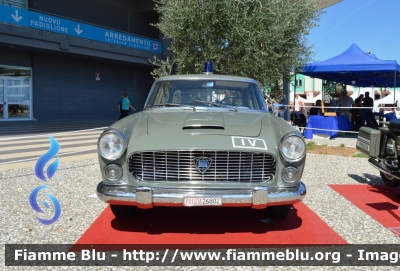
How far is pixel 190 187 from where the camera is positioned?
348 cm

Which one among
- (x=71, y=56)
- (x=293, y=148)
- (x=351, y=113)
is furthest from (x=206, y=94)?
Result: (x=71, y=56)

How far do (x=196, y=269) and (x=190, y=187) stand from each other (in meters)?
0.73

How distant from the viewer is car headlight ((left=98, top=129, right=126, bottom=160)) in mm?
3570

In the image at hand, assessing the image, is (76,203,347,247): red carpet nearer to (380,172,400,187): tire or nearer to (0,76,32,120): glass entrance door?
(380,172,400,187): tire

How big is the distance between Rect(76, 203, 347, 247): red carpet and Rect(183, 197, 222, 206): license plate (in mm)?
433

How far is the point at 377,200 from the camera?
17.6 ft

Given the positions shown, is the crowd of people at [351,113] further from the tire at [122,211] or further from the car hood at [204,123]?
the tire at [122,211]

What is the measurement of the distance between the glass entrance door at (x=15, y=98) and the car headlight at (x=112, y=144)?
735 inches

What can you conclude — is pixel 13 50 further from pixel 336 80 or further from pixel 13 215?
pixel 13 215

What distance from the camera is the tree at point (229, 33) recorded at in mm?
10742

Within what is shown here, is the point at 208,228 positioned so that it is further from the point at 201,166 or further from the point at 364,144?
the point at 364,144

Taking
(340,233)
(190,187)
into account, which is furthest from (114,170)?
(340,233)

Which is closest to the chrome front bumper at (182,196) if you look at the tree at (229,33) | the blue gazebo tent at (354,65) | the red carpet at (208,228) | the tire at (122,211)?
the red carpet at (208,228)

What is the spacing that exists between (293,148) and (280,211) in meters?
0.88
